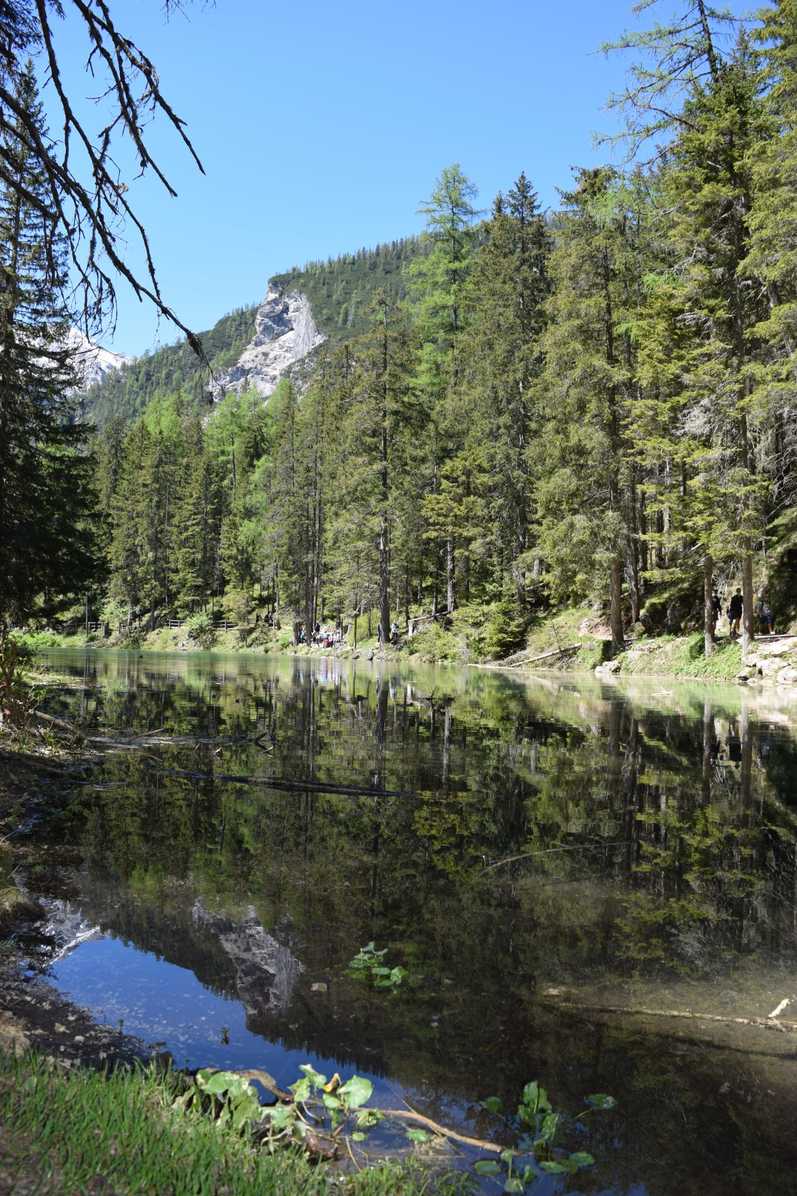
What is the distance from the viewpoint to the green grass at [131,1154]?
2004mm

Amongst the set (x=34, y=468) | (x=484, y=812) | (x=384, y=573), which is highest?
(x=34, y=468)

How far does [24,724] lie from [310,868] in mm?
5931

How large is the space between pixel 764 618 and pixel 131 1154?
25985 millimetres

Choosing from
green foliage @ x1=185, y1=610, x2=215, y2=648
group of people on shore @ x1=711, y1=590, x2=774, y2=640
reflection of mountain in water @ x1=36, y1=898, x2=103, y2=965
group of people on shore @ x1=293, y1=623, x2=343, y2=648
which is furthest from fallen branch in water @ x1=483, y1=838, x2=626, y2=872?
green foliage @ x1=185, y1=610, x2=215, y2=648

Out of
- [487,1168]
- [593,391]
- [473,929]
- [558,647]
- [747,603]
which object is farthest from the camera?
[558,647]

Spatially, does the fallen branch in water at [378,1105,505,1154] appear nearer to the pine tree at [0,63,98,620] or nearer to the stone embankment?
the pine tree at [0,63,98,620]

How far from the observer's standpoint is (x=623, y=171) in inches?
697

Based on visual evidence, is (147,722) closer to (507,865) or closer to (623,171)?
(507,865)

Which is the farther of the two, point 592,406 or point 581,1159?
point 592,406

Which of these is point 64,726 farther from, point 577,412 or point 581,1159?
point 577,412

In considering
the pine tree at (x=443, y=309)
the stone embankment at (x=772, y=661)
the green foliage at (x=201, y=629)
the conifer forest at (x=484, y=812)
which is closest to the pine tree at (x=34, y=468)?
the conifer forest at (x=484, y=812)

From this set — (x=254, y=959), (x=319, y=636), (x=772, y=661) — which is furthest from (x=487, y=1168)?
(x=319, y=636)

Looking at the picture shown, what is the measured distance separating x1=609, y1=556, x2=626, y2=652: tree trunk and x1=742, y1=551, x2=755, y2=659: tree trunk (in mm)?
5688

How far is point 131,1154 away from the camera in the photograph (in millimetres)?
2109
